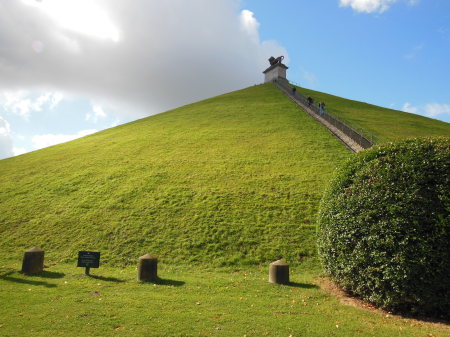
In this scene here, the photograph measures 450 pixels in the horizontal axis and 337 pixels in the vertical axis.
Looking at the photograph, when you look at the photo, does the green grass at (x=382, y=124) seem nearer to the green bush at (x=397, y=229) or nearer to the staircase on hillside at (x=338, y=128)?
the staircase on hillside at (x=338, y=128)

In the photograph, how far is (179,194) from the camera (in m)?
20.7

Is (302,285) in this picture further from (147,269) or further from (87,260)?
(87,260)

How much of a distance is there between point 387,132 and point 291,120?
11.1 m

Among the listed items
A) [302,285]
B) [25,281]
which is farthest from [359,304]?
[25,281]

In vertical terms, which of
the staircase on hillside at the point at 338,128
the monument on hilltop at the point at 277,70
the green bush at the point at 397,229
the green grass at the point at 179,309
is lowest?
the green grass at the point at 179,309

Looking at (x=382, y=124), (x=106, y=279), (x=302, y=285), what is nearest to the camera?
(x=302, y=285)

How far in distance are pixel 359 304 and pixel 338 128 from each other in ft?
89.6

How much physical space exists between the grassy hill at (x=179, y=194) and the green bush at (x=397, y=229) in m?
5.15

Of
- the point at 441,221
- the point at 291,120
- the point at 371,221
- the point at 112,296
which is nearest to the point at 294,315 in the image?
the point at 371,221

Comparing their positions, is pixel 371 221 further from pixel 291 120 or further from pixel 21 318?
pixel 291 120

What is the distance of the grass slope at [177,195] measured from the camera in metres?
15.8

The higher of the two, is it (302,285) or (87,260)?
(87,260)

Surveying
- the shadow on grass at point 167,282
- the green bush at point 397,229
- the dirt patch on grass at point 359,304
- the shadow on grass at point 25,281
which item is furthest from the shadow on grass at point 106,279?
the green bush at point 397,229

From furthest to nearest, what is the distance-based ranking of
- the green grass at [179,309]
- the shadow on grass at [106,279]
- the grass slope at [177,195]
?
the grass slope at [177,195] < the shadow on grass at [106,279] < the green grass at [179,309]
